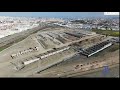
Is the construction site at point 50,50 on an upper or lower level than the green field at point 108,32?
lower

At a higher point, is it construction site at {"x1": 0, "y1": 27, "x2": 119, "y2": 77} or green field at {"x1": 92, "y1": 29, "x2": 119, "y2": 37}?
green field at {"x1": 92, "y1": 29, "x2": 119, "y2": 37}

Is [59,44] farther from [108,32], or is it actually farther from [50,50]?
[108,32]

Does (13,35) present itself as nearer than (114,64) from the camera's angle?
No
